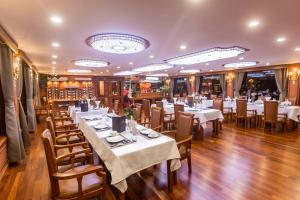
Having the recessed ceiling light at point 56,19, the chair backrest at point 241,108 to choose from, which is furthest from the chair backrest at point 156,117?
the chair backrest at point 241,108

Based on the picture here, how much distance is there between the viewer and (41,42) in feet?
12.6

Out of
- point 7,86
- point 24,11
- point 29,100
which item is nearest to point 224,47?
point 24,11

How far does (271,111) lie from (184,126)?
409 cm

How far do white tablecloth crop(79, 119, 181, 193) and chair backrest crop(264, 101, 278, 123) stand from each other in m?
4.69

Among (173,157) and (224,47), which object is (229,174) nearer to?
(173,157)

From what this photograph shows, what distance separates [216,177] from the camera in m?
2.82

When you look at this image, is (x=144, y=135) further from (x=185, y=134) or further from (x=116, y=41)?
(x=116, y=41)

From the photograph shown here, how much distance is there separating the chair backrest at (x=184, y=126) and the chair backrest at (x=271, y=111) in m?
3.97

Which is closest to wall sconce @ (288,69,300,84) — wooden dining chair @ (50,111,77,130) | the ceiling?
the ceiling

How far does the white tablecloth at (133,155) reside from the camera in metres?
1.90

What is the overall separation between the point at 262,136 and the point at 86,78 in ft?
37.1

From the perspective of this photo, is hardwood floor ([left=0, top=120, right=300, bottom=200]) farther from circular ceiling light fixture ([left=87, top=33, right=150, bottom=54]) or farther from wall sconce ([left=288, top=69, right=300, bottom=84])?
wall sconce ([left=288, top=69, right=300, bottom=84])

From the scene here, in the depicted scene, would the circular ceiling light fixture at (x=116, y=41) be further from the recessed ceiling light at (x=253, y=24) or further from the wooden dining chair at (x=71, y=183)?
the wooden dining chair at (x=71, y=183)

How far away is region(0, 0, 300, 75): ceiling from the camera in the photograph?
2.17 metres
